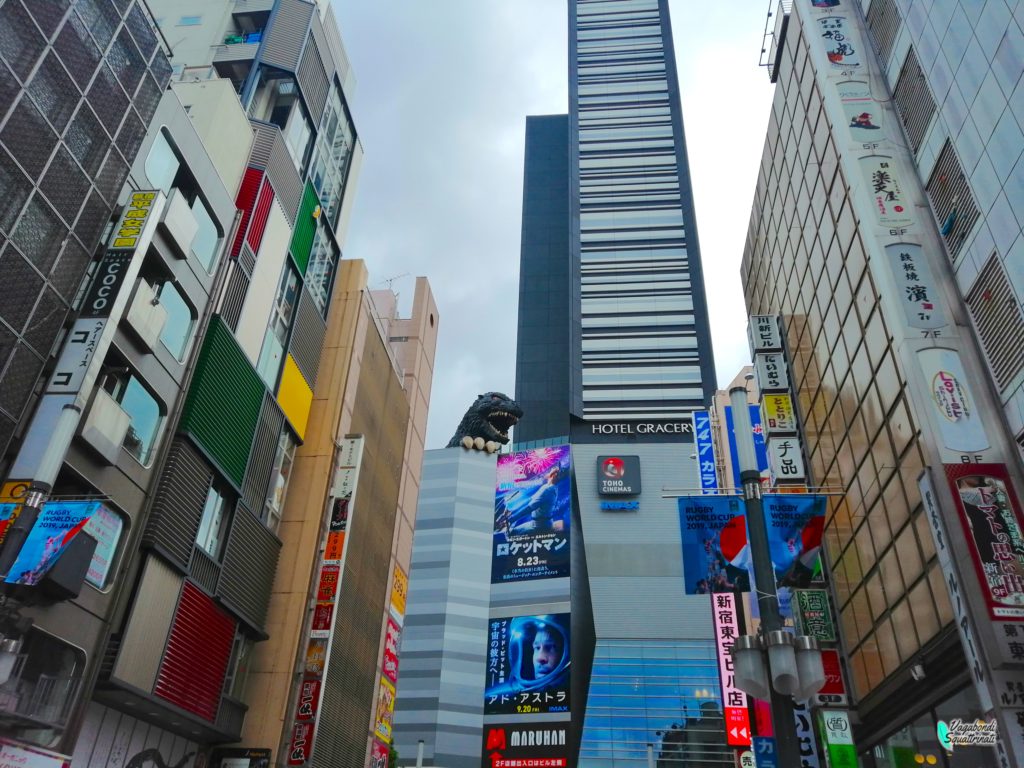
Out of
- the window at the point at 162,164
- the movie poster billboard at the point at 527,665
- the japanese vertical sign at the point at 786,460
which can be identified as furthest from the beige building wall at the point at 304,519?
the movie poster billboard at the point at 527,665

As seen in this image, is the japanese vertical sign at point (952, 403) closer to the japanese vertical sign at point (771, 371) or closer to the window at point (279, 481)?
the japanese vertical sign at point (771, 371)

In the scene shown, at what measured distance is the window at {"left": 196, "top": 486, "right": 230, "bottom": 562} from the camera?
80.7 feet

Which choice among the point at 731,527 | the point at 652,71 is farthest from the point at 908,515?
the point at 652,71

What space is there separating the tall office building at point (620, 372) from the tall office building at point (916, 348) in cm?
6250

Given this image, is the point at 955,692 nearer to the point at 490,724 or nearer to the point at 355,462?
the point at 355,462

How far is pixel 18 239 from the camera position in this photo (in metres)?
17.4

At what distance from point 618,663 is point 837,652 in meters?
65.2

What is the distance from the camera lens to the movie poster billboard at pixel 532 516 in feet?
296

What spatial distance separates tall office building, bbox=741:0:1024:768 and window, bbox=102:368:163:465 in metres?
18.7

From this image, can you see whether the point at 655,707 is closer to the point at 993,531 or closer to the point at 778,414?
the point at 778,414

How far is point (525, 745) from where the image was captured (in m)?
78.8

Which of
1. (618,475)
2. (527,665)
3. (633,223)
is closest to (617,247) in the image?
(633,223)

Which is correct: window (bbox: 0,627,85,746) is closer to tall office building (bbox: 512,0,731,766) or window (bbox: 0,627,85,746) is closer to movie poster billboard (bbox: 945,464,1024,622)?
movie poster billboard (bbox: 945,464,1024,622)

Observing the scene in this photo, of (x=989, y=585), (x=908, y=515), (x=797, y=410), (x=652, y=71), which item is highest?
(x=652, y=71)
